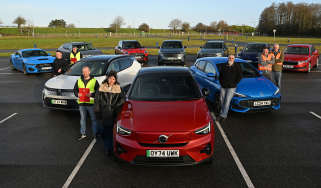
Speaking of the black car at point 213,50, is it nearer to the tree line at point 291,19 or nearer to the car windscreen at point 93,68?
the car windscreen at point 93,68

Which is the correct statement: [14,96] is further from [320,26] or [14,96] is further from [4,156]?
[320,26]

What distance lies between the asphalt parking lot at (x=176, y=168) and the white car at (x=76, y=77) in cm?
52

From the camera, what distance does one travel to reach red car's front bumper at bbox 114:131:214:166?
153 inches

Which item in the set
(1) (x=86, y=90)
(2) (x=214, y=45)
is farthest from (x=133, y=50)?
(1) (x=86, y=90)

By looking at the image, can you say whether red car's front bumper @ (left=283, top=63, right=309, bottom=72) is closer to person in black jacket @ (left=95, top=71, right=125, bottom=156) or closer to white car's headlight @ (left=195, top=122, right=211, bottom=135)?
white car's headlight @ (left=195, top=122, right=211, bottom=135)

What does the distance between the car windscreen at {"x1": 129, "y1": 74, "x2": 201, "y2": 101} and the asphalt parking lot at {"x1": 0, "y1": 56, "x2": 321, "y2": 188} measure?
1.28 m

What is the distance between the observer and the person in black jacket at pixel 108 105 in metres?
4.97

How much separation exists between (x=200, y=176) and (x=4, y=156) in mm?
3776

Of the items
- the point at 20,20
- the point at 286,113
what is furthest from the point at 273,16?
the point at 286,113

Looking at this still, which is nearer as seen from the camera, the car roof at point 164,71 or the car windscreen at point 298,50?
the car roof at point 164,71

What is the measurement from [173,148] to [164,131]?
288mm

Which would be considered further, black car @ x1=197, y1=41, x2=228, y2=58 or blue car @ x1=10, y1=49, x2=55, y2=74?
black car @ x1=197, y1=41, x2=228, y2=58

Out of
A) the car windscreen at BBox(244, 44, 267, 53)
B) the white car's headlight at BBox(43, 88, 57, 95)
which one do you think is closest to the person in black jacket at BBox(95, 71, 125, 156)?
the white car's headlight at BBox(43, 88, 57, 95)

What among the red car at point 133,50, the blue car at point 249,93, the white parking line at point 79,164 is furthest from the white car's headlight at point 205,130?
the red car at point 133,50
